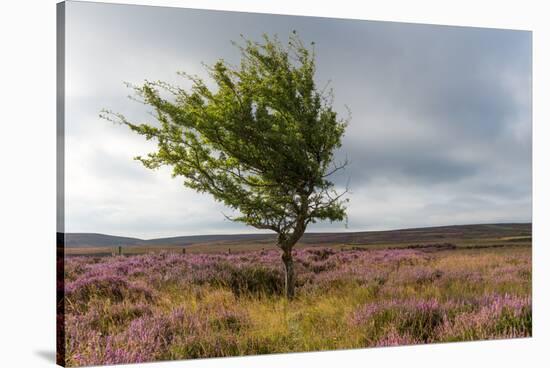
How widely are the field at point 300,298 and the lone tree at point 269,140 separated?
45cm

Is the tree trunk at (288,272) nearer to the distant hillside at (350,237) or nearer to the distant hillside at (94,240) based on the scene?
the distant hillside at (350,237)

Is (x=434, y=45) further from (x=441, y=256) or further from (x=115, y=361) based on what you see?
(x=115, y=361)

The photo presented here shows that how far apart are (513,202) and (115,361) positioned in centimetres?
572

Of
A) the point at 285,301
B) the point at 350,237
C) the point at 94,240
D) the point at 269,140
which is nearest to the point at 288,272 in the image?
the point at 285,301

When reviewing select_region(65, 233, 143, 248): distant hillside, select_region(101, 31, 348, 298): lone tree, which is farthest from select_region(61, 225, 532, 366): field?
select_region(101, 31, 348, 298): lone tree

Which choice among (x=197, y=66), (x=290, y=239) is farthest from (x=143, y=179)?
(x=290, y=239)

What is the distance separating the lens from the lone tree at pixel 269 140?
8.44 m

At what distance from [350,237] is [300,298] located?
3.25ft

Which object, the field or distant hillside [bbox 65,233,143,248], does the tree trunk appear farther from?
distant hillside [bbox 65,233,143,248]

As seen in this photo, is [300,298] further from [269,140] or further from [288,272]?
A: [269,140]

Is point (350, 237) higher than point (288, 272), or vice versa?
point (350, 237)

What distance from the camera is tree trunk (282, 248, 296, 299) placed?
8.78 m

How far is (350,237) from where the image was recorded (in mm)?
8898

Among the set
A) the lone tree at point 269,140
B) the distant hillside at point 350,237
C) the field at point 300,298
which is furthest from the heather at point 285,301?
the lone tree at point 269,140
